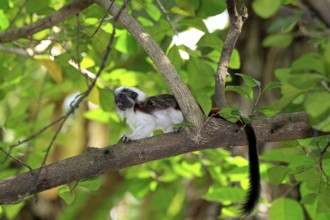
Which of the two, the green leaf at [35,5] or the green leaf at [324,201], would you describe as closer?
the green leaf at [324,201]

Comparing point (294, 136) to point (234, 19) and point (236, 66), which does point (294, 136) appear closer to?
point (234, 19)

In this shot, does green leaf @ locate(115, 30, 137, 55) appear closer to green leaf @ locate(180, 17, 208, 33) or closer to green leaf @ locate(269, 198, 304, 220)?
green leaf @ locate(180, 17, 208, 33)

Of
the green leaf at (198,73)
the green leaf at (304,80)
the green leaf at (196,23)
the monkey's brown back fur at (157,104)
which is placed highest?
the green leaf at (304,80)

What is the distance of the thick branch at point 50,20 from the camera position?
289cm

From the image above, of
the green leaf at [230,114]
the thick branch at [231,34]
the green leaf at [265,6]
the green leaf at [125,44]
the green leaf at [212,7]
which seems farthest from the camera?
the green leaf at [125,44]

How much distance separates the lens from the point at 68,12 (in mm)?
2908

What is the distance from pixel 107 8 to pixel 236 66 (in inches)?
35.5

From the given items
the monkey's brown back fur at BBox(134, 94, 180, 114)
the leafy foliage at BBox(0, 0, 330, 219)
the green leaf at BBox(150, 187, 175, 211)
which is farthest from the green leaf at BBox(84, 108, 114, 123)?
the monkey's brown back fur at BBox(134, 94, 180, 114)

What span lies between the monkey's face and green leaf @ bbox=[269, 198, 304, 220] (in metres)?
0.94

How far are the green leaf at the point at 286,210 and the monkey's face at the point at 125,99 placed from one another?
937mm

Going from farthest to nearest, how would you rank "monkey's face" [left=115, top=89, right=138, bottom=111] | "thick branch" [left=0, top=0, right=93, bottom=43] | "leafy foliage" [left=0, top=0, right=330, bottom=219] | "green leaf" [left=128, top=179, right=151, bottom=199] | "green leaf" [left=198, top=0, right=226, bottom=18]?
"green leaf" [left=128, top=179, right=151, bottom=199], "monkey's face" [left=115, top=89, right=138, bottom=111], "green leaf" [left=198, top=0, right=226, bottom=18], "thick branch" [left=0, top=0, right=93, bottom=43], "leafy foliage" [left=0, top=0, right=330, bottom=219]

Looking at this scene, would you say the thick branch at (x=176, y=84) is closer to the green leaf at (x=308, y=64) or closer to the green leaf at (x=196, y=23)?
the green leaf at (x=196, y=23)

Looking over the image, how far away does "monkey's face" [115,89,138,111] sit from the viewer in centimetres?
344

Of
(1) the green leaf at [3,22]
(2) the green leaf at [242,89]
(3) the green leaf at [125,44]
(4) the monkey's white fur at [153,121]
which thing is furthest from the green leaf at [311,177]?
(1) the green leaf at [3,22]
